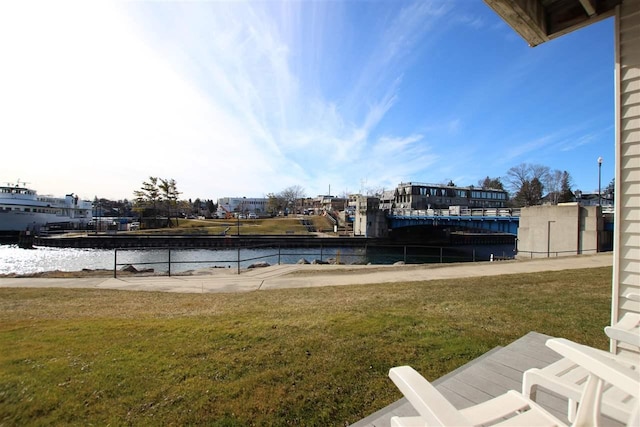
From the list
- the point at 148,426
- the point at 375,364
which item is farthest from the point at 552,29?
the point at 148,426

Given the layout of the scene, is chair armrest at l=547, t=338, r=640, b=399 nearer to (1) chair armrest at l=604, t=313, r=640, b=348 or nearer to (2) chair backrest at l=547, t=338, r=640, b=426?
(2) chair backrest at l=547, t=338, r=640, b=426

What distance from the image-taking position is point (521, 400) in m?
1.71

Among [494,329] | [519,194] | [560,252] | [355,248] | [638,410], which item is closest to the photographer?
[638,410]

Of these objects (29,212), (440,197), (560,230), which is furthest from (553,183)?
(29,212)

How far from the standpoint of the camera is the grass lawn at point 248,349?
289 cm

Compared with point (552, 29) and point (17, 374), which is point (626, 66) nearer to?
point (552, 29)

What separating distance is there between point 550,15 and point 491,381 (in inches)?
167

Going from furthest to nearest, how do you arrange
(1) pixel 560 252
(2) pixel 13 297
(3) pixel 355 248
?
(3) pixel 355 248 → (1) pixel 560 252 → (2) pixel 13 297

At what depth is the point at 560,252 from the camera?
2022cm

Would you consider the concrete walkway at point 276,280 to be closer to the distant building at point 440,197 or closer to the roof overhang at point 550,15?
the roof overhang at point 550,15

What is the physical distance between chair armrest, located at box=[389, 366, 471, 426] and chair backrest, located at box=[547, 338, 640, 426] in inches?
29.3

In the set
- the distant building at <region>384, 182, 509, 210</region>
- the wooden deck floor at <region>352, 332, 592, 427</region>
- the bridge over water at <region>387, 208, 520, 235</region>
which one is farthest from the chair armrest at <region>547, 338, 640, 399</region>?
the distant building at <region>384, 182, 509, 210</region>

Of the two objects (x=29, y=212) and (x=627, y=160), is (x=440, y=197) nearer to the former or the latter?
(x=627, y=160)

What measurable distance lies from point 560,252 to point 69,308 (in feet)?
81.9
